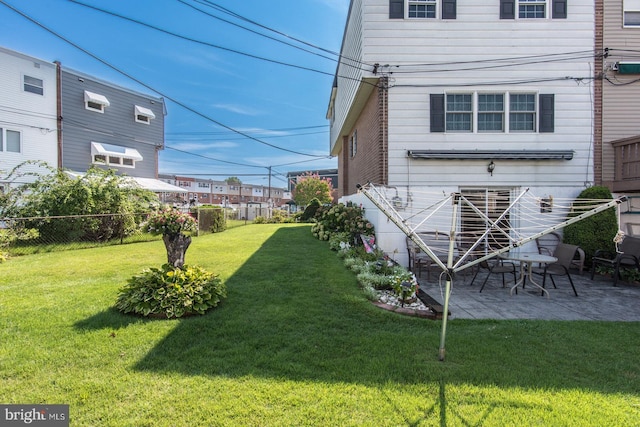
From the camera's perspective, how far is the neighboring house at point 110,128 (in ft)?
57.7

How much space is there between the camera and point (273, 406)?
251cm

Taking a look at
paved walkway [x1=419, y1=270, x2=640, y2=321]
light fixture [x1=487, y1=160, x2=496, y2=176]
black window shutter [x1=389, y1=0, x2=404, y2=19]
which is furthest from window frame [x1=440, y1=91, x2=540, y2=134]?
paved walkway [x1=419, y1=270, x2=640, y2=321]

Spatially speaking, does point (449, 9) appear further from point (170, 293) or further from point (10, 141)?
point (10, 141)

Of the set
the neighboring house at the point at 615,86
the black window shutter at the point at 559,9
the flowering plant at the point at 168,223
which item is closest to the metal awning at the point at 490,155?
the neighboring house at the point at 615,86

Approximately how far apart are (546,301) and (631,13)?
874 centimetres

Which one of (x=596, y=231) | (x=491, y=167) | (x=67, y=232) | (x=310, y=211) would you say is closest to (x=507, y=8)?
(x=491, y=167)

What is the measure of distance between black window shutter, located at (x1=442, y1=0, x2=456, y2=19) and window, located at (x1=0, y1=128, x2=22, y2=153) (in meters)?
19.9

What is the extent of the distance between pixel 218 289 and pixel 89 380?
211 cm

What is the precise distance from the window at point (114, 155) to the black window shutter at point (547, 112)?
2115 cm

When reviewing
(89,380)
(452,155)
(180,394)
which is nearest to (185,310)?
(89,380)

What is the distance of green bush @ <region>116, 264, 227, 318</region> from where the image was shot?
168 inches

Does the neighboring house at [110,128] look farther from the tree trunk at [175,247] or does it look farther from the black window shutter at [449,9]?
the black window shutter at [449,9]

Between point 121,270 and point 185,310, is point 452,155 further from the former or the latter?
point 121,270

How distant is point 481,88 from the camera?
8406 mm
